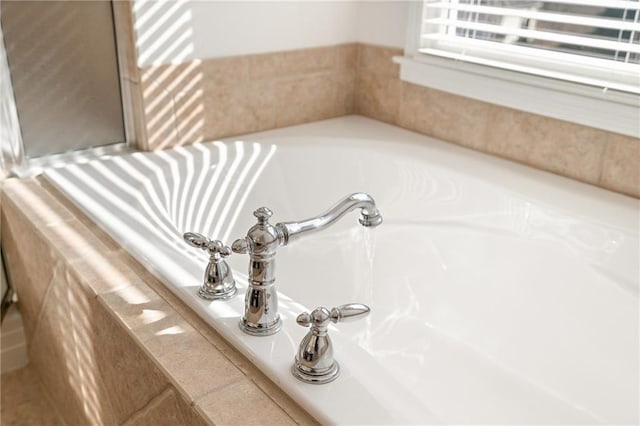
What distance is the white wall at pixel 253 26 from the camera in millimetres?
1776

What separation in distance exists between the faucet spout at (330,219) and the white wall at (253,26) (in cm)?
91

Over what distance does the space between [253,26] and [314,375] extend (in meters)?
1.38

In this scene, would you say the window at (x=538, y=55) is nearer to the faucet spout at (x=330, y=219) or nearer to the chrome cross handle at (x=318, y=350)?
the faucet spout at (x=330, y=219)

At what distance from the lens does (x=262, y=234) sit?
1023 millimetres

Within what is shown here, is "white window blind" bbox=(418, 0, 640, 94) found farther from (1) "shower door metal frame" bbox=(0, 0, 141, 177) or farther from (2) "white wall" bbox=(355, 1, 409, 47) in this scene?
(1) "shower door metal frame" bbox=(0, 0, 141, 177)

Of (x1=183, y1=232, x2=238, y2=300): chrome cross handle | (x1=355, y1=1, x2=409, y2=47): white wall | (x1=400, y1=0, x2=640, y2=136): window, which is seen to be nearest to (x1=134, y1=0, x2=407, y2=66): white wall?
(x1=355, y1=1, x2=409, y2=47): white wall

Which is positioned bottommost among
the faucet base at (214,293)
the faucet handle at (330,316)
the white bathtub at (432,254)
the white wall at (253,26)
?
the white bathtub at (432,254)

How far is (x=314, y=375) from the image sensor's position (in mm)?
897

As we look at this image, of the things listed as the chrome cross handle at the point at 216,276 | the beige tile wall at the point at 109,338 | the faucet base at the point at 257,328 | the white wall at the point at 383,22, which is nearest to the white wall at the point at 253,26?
the white wall at the point at 383,22

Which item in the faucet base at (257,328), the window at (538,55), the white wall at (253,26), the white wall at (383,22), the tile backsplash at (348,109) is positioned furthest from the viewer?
the white wall at (383,22)

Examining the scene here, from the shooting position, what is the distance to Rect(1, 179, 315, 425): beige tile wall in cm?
90

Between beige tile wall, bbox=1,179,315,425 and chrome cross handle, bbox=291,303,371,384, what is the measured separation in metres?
0.05

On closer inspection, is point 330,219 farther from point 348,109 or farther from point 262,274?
point 348,109

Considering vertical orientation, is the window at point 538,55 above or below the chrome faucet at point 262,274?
above
